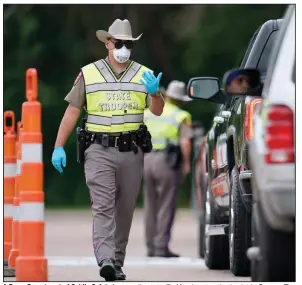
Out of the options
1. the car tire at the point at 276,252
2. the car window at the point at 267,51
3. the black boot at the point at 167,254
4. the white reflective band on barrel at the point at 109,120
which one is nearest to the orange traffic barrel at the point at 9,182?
the white reflective band on barrel at the point at 109,120

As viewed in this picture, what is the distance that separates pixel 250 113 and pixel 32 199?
1.61 metres

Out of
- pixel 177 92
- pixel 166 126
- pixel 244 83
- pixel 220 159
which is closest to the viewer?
pixel 244 83

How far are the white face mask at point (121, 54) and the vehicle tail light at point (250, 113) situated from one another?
54.3 inches

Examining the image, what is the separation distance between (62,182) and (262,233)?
2911 cm

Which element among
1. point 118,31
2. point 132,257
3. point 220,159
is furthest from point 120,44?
point 132,257

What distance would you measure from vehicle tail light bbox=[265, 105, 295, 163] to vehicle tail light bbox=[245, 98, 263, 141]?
2055 millimetres

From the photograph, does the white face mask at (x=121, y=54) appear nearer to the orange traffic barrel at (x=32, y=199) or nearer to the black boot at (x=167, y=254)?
the orange traffic barrel at (x=32, y=199)

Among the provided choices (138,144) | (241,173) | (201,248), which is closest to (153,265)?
(201,248)

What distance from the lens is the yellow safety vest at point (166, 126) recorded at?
17641 mm

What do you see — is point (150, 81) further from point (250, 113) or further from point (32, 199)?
point (32, 199)

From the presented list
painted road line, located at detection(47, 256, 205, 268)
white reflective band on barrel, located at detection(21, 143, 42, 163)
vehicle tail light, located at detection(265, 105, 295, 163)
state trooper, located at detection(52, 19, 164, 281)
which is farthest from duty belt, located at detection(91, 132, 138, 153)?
vehicle tail light, located at detection(265, 105, 295, 163)

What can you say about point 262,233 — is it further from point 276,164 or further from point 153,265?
point 153,265

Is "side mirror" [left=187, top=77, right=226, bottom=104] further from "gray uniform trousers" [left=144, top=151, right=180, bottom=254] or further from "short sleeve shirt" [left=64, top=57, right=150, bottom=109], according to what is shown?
"gray uniform trousers" [left=144, top=151, right=180, bottom=254]

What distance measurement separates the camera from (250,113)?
34.3 feet
